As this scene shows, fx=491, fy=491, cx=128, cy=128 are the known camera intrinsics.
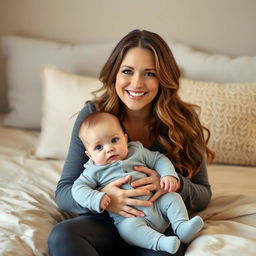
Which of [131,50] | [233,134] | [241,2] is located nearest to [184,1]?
[241,2]

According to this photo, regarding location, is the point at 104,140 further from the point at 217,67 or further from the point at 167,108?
the point at 217,67

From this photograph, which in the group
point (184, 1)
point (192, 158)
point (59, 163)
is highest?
point (184, 1)

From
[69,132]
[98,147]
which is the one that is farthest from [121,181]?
[69,132]

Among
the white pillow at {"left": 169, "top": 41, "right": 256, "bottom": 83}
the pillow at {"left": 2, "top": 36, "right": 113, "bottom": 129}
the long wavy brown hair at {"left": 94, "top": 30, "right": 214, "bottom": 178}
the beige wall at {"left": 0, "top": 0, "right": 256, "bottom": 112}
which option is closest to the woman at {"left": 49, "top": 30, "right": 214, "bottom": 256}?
the long wavy brown hair at {"left": 94, "top": 30, "right": 214, "bottom": 178}

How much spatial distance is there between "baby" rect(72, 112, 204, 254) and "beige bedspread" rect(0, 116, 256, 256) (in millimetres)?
96

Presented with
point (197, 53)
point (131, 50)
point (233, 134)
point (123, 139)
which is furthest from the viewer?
point (197, 53)

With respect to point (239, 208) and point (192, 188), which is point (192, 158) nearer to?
point (192, 188)

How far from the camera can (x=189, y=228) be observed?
55.7 inches

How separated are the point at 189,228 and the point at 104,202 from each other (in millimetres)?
259

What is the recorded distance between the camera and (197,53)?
7.97 ft

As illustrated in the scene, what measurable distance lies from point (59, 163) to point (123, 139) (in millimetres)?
691

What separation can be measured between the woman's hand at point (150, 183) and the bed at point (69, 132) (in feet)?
0.58

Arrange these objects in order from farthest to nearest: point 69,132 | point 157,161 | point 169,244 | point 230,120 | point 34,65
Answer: point 34,65
point 69,132
point 230,120
point 157,161
point 169,244

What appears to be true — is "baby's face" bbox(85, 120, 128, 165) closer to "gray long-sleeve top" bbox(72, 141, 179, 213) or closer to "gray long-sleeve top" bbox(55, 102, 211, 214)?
"gray long-sleeve top" bbox(72, 141, 179, 213)
